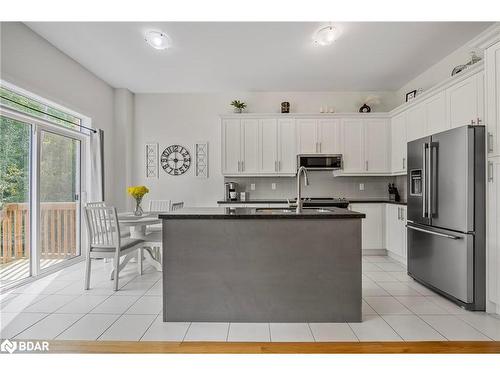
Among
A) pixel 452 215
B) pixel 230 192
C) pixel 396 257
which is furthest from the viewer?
pixel 230 192

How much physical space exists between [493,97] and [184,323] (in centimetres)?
319

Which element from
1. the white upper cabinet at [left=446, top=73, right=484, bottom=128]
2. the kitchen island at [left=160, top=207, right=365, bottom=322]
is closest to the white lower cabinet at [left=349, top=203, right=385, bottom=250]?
the white upper cabinet at [left=446, top=73, right=484, bottom=128]

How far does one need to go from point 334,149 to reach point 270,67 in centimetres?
170

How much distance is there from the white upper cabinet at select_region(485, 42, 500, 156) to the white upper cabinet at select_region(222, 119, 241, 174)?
10.5 ft

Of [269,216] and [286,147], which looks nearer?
[269,216]

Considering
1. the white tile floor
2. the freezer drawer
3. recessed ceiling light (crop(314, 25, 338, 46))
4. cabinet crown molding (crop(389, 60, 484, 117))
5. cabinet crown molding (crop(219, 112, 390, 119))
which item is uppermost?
recessed ceiling light (crop(314, 25, 338, 46))

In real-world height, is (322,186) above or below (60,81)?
below

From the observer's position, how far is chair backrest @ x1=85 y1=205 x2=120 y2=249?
10.0ft

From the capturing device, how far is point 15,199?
319 cm

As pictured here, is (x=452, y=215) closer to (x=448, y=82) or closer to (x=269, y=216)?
(x=448, y=82)

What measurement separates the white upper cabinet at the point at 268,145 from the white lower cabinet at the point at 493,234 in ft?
9.39

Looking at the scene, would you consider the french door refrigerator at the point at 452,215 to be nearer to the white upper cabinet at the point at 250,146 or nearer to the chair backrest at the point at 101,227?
the white upper cabinet at the point at 250,146

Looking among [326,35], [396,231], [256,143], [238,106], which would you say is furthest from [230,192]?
[326,35]

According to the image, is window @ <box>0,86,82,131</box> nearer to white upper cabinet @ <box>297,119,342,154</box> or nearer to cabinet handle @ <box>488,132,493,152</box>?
white upper cabinet @ <box>297,119,342,154</box>
